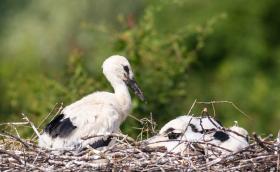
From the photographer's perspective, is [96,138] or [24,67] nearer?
[96,138]

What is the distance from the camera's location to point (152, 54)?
17688 mm

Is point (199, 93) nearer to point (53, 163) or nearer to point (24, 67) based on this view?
point (24, 67)

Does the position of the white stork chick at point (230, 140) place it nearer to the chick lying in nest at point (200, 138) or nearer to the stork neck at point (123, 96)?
the chick lying in nest at point (200, 138)

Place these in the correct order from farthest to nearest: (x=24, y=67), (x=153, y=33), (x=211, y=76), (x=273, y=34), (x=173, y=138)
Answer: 1. (x=273, y=34)
2. (x=211, y=76)
3. (x=24, y=67)
4. (x=153, y=33)
5. (x=173, y=138)

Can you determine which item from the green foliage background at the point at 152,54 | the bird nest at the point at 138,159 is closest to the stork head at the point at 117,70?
the green foliage background at the point at 152,54

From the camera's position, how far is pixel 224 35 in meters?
23.9

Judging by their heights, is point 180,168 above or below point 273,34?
below

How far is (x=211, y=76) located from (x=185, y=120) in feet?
35.4

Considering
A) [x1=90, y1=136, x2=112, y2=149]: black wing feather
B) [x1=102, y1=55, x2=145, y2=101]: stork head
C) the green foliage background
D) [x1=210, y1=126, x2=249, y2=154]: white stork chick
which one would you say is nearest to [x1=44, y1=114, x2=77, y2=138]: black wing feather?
[x1=90, y1=136, x2=112, y2=149]: black wing feather

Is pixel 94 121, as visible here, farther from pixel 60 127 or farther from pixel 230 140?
pixel 230 140

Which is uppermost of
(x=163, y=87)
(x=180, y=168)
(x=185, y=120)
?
(x=163, y=87)

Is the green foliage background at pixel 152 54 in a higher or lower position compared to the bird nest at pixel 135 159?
higher

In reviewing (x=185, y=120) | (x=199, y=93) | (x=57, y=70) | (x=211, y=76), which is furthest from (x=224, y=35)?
(x=185, y=120)

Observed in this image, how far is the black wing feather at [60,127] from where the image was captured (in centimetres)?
1193
